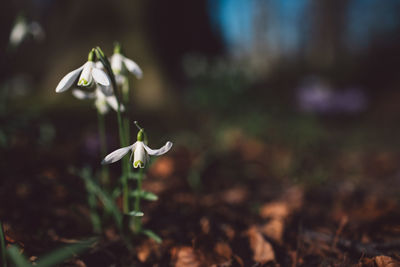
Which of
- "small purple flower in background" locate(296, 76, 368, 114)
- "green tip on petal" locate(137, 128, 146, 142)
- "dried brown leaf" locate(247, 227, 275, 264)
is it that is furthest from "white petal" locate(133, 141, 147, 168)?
"small purple flower in background" locate(296, 76, 368, 114)

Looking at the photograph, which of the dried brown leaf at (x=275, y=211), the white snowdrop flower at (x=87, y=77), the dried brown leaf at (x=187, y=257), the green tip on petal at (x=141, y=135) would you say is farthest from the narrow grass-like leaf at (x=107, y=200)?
the dried brown leaf at (x=275, y=211)

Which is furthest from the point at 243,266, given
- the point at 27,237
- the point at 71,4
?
the point at 71,4

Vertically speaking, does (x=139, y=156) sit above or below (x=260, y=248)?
above

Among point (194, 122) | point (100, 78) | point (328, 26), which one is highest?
point (328, 26)

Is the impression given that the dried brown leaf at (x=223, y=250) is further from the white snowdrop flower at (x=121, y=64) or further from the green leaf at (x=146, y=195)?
the white snowdrop flower at (x=121, y=64)

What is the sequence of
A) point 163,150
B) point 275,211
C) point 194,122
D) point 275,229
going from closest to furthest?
point 163,150
point 275,229
point 275,211
point 194,122

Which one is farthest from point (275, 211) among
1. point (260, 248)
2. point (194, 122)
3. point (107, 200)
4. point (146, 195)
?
point (194, 122)

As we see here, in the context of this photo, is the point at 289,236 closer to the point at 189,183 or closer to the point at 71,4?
the point at 189,183

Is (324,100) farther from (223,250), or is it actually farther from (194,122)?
(223,250)
